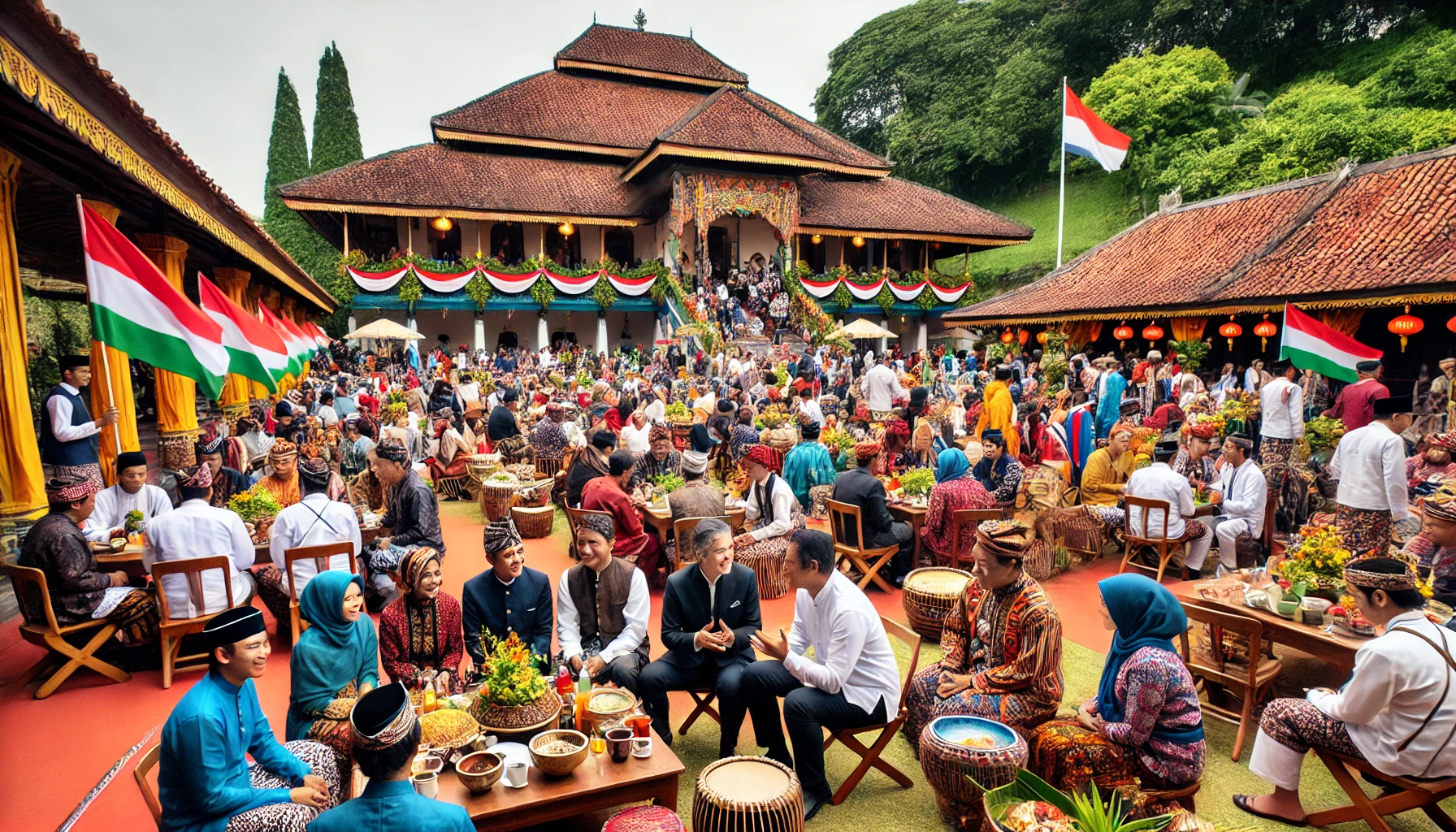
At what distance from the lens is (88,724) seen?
466 cm

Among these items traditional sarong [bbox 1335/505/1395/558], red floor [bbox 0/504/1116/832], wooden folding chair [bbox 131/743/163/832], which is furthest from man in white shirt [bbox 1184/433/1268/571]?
wooden folding chair [bbox 131/743/163/832]

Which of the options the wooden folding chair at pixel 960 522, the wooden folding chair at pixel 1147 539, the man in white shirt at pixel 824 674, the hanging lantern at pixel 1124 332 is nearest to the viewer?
the man in white shirt at pixel 824 674

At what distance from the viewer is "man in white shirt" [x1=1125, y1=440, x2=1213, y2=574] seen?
6809 mm

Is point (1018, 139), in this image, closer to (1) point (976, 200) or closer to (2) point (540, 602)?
(1) point (976, 200)

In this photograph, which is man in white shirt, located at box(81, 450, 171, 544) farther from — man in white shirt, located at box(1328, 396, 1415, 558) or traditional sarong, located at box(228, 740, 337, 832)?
man in white shirt, located at box(1328, 396, 1415, 558)

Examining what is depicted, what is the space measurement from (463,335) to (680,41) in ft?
54.6

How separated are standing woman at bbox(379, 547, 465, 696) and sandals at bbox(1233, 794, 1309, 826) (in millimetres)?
4045

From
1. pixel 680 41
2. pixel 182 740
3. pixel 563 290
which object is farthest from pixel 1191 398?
pixel 680 41

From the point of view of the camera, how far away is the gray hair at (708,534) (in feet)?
13.5

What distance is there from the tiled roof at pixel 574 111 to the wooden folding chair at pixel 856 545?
2338 centimetres

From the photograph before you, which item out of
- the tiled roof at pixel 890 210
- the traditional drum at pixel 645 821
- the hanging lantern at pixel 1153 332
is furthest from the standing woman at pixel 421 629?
the tiled roof at pixel 890 210

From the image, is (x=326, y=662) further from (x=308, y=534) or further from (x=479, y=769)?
(x=308, y=534)

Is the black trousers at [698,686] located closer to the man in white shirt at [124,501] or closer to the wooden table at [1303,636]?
the wooden table at [1303,636]

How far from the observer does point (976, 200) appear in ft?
136
